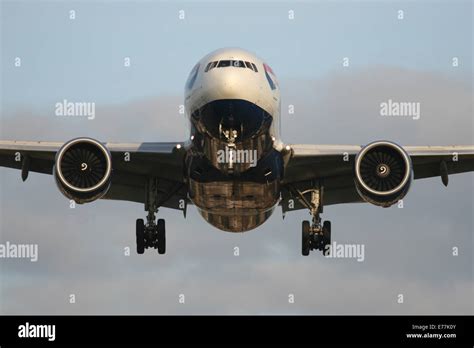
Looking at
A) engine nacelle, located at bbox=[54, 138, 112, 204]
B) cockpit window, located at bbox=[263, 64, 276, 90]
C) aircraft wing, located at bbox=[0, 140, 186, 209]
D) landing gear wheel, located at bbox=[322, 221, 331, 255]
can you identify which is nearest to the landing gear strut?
aircraft wing, located at bbox=[0, 140, 186, 209]

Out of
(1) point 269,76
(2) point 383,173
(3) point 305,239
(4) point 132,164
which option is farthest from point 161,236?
(2) point 383,173

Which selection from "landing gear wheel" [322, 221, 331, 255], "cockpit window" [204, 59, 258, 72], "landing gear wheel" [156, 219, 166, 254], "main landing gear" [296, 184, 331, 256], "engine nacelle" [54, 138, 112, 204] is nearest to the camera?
"cockpit window" [204, 59, 258, 72]

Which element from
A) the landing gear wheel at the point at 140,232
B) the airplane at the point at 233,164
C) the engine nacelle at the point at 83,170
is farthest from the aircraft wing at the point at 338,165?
the engine nacelle at the point at 83,170

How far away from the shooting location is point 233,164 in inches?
1623

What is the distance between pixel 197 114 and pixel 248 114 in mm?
1495

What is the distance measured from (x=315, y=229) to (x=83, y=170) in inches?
331

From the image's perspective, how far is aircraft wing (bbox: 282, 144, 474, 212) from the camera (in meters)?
43.5

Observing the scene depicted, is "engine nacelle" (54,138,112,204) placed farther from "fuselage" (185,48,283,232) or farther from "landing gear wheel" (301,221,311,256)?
"landing gear wheel" (301,221,311,256)

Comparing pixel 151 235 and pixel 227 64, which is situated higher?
pixel 227 64

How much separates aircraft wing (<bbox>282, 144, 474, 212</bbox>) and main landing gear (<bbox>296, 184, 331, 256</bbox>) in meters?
0.34

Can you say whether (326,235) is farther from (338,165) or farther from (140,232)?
(140,232)
